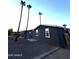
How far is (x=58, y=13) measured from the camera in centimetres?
149

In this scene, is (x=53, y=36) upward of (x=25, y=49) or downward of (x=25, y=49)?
upward

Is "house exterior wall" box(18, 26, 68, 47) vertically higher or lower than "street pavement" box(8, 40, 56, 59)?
higher

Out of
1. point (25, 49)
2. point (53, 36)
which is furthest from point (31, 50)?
point (53, 36)

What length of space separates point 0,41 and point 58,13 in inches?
30.0

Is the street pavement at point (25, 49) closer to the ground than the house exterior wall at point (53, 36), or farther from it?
closer to the ground

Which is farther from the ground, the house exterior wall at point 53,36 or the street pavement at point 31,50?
the house exterior wall at point 53,36

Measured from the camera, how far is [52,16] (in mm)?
1500

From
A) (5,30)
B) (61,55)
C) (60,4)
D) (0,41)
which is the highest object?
(60,4)

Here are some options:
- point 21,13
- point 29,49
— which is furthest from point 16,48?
point 21,13

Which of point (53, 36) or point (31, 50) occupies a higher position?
point (53, 36)

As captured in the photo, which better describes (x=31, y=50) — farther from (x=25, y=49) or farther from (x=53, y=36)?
(x=53, y=36)

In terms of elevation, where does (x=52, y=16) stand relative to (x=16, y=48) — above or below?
above

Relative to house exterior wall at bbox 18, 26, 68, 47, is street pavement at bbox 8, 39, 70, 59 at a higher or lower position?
lower
